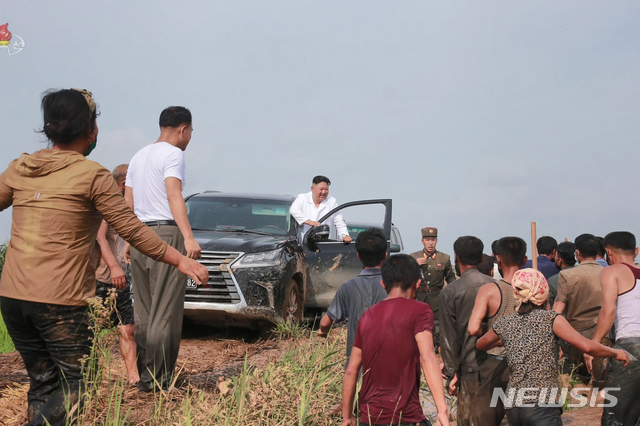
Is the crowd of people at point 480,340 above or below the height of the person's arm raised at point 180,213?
below

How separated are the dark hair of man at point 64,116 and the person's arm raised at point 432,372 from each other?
1969 millimetres

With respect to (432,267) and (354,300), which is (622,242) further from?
(432,267)

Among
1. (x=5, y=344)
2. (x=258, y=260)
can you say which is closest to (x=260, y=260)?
(x=258, y=260)

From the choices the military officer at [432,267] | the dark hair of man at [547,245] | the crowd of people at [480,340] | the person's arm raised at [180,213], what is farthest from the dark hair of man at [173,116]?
the dark hair of man at [547,245]

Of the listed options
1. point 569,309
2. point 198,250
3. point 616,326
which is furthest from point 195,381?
point 569,309

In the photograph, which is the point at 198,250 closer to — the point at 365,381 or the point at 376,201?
the point at 365,381

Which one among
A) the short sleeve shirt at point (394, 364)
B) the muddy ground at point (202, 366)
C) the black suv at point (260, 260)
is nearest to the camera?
the short sleeve shirt at point (394, 364)

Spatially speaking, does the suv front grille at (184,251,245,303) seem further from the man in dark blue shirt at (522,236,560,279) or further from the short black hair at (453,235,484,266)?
the man in dark blue shirt at (522,236,560,279)

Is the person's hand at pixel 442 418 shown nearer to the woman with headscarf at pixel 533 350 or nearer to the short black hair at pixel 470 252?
the woman with headscarf at pixel 533 350

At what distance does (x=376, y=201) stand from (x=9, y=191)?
541 cm

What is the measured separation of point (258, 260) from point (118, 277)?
8.93ft

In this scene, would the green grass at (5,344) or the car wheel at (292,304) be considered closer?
the green grass at (5,344)

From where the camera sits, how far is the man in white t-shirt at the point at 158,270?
473 cm

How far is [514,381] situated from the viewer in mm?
3727
